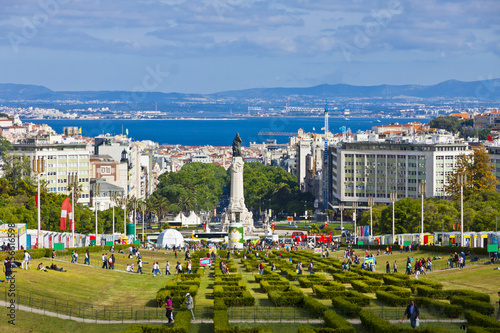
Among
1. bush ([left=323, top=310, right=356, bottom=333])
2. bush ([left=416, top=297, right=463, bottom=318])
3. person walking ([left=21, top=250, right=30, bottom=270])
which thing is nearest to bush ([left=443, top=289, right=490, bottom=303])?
bush ([left=416, top=297, right=463, bottom=318])

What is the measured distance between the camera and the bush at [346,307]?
39.5 metres

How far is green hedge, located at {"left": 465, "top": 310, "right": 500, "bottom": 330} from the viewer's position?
35000 millimetres

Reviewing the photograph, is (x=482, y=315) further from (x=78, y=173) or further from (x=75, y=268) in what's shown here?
(x=78, y=173)

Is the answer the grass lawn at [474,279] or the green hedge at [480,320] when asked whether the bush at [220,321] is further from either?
the grass lawn at [474,279]

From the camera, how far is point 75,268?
2270 inches

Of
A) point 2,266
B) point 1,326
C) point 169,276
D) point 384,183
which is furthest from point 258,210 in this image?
point 1,326

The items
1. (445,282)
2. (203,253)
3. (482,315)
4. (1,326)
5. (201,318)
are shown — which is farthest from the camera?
(203,253)

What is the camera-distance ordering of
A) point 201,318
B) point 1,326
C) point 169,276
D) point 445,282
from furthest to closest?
1. point 169,276
2. point 445,282
3. point 201,318
4. point 1,326

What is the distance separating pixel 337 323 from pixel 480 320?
609 centimetres

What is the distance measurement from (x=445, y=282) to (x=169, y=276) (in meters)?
19.8

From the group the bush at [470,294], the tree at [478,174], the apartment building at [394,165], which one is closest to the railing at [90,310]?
the bush at [470,294]

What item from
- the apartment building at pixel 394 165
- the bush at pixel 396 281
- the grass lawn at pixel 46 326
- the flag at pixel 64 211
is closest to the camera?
the grass lawn at pixel 46 326

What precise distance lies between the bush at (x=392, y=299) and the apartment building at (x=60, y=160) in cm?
11443

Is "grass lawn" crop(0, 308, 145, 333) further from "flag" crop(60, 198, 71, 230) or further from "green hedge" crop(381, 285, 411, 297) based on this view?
"flag" crop(60, 198, 71, 230)
